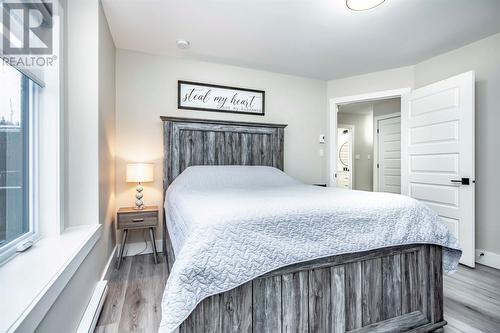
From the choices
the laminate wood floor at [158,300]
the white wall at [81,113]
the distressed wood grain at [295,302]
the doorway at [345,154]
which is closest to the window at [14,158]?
the white wall at [81,113]

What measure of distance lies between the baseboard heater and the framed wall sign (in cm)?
212

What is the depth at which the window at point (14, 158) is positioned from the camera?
1.11 meters

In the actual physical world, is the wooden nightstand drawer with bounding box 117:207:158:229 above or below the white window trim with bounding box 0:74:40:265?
below

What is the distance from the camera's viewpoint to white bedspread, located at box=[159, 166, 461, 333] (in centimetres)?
106

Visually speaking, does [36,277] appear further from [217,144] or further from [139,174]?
[217,144]

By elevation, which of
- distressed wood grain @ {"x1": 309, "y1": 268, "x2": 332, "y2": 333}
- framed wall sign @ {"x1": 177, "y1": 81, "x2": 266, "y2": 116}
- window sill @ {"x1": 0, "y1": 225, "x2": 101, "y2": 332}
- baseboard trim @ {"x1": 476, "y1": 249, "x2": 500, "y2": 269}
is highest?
framed wall sign @ {"x1": 177, "y1": 81, "x2": 266, "y2": 116}

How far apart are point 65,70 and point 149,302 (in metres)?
1.79

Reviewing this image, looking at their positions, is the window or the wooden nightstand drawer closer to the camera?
the window

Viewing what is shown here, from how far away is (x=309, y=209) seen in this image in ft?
4.47

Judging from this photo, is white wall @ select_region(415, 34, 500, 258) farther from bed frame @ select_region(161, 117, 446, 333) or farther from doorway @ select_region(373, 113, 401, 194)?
doorway @ select_region(373, 113, 401, 194)

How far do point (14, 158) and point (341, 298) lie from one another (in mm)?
1908

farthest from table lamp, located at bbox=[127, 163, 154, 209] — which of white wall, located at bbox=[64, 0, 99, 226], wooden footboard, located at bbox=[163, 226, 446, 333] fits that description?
wooden footboard, located at bbox=[163, 226, 446, 333]

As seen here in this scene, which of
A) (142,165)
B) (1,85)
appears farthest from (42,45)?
(142,165)

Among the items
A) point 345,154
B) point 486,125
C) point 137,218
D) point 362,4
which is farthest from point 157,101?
point 345,154
